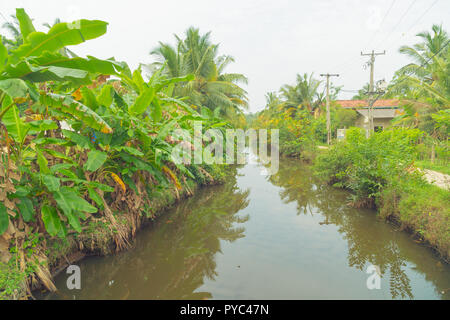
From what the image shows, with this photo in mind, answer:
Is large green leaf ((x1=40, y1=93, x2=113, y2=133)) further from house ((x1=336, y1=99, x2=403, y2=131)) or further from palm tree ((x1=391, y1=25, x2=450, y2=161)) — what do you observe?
house ((x1=336, y1=99, x2=403, y2=131))

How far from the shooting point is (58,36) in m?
2.65

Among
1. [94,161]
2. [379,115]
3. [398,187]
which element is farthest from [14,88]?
[379,115]

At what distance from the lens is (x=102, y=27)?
268 cm

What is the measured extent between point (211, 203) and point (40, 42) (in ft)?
18.2

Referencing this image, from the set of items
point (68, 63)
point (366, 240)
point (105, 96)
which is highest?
point (68, 63)

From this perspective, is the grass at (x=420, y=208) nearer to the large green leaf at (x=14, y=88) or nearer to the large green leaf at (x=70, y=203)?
the large green leaf at (x=70, y=203)

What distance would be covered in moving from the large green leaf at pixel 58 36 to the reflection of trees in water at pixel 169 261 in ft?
8.94

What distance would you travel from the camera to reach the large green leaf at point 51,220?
2.91 m

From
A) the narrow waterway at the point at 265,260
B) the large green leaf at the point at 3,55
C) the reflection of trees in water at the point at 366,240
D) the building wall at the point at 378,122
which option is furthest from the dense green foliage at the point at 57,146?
the building wall at the point at 378,122

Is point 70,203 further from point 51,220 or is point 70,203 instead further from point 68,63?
point 68,63

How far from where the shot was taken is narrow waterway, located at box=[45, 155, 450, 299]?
11.0 feet

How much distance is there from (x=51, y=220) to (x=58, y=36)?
1948 mm
